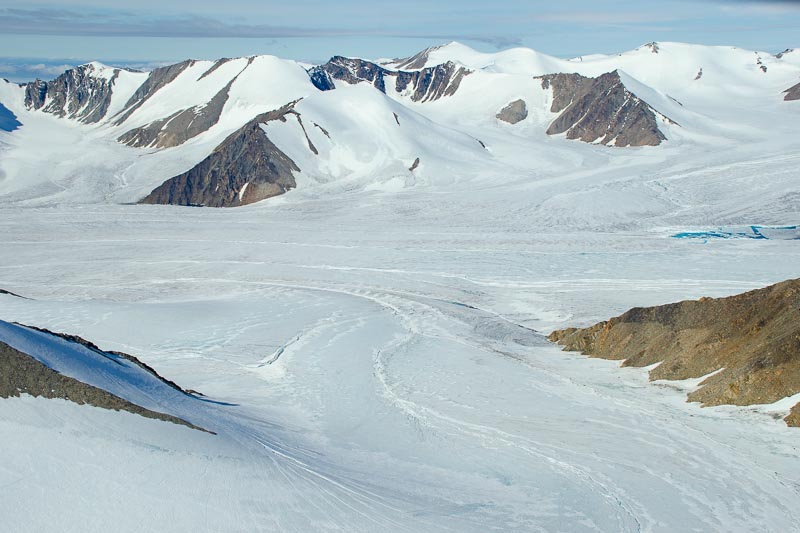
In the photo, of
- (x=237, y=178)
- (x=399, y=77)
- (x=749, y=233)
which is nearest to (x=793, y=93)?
(x=399, y=77)

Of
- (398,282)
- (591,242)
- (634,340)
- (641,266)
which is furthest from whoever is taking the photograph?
(591,242)

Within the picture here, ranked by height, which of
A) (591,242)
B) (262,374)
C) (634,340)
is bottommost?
(262,374)

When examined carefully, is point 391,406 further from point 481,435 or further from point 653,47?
point 653,47

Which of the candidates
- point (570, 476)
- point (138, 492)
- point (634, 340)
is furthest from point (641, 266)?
point (138, 492)

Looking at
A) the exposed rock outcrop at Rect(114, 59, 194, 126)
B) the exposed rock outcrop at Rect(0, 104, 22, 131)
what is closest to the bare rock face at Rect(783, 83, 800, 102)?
the exposed rock outcrop at Rect(114, 59, 194, 126)

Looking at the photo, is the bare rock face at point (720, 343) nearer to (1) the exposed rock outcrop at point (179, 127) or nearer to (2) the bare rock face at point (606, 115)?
(2) the bare rock face at point (606, 115)

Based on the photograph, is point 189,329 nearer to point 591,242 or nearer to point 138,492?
point 138,492
